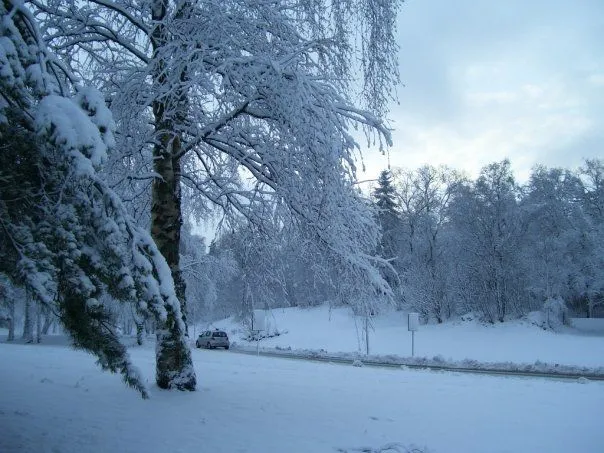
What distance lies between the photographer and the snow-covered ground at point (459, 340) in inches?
1064

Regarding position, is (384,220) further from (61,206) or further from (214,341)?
(214,341)

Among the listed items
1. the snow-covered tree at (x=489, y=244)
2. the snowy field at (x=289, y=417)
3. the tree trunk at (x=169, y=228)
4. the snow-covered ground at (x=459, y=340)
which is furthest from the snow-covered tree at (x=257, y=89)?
the snow-covered tree at (x=489, y=244)

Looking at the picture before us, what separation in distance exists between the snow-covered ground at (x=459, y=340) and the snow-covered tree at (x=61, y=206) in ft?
57.2

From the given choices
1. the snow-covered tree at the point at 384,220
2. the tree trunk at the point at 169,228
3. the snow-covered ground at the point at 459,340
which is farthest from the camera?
the snow-covered ground at the point at 459,340

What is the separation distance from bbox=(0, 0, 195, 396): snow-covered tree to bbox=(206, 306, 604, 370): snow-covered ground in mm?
17423

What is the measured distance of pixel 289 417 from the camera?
6414 mm

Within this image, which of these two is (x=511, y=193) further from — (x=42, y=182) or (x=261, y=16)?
(x=42, y=182)

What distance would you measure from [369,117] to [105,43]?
485cm

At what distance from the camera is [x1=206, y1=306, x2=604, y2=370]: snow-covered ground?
2702 centimetres

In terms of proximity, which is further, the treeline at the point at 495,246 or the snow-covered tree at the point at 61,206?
the treeline at the point at 495,246

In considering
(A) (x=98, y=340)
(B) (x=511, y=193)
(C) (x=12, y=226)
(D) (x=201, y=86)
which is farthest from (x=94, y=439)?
(B) (x=511, y=193)

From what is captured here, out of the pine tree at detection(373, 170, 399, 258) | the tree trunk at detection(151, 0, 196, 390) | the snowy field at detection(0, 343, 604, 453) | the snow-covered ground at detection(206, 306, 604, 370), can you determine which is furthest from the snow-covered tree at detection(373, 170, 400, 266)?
the snow-covered ground at detection(206, 306, 604, 370)

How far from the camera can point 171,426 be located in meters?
5.69

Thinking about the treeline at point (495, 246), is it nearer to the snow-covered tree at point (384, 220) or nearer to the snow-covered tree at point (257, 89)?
the snow-covered tree at point (384, 220)
